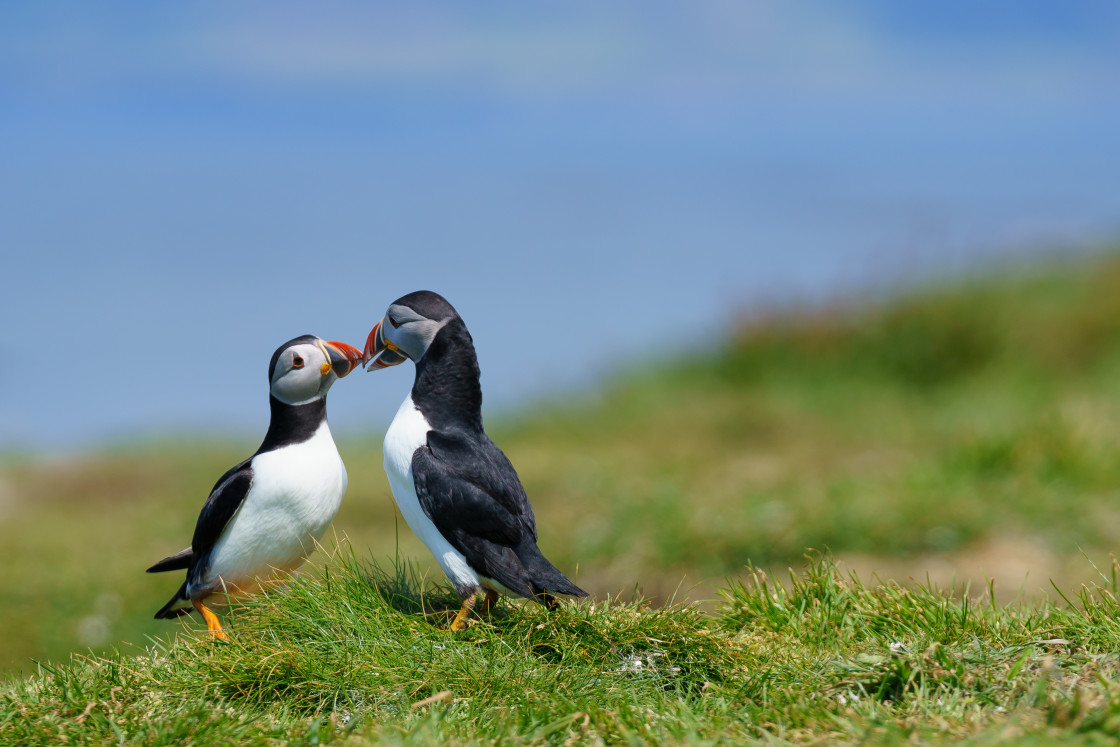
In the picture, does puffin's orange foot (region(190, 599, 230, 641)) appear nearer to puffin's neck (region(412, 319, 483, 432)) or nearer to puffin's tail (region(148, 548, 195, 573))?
puffin's tail (region(148, 548, 195, 573))

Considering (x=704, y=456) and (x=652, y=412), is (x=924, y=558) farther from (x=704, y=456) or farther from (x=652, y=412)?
(x=652, y=412)

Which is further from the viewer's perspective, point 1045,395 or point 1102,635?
point 1045,395

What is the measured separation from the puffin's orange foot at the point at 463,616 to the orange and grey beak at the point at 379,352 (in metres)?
0.94

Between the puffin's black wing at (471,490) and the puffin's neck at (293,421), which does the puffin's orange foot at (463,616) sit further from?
the puffin's neck at (293,421)

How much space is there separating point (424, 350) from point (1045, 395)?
9.80 m

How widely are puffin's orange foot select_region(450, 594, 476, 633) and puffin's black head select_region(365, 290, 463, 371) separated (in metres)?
0.92

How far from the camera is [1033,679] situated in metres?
3.44

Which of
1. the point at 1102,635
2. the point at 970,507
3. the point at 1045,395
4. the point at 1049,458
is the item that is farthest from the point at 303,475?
the point at 1045,395

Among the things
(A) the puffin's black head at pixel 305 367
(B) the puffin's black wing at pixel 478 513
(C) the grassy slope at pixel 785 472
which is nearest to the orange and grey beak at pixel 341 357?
(A) the puffin's black head at pixel 305 367

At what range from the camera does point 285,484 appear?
12.4 feet

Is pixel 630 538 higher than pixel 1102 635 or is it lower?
lower

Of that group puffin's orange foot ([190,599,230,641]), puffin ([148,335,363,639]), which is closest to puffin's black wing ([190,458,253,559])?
puffin ([148,335,363,639])

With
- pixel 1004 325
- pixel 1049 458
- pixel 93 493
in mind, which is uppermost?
pixel 1004 325

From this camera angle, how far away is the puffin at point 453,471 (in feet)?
12.3
